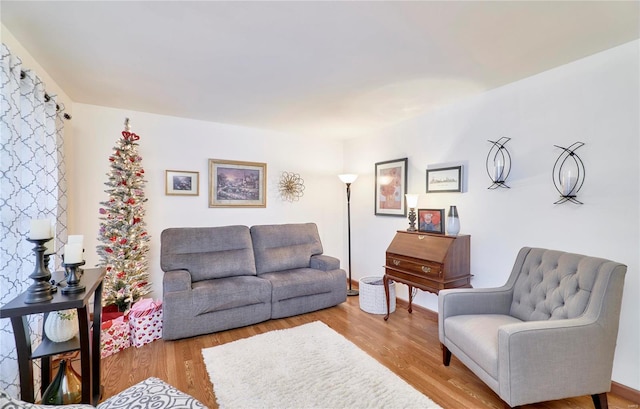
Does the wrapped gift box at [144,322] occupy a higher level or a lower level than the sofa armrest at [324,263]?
lower

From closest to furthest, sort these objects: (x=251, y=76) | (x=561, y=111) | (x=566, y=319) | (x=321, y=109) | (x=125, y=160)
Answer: (x=566, y=319), (x=561, y=111), (x=251, y=76), (x=125, y=160), (x=321, y=109)

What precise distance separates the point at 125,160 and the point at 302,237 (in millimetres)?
2224

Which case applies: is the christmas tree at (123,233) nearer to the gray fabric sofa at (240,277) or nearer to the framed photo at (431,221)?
the gray fabric sofa at (240,277)

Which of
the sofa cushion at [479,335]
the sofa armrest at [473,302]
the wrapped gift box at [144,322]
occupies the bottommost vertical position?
the wrapped gift box at [144,322]

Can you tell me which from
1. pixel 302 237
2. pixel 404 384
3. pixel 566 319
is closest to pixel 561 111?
pixel 566 319

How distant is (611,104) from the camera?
203cm

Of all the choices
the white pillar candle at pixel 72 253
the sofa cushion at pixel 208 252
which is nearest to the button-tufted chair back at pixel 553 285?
the sofa cushion at pixel 208 252

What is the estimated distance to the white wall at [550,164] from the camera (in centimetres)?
196

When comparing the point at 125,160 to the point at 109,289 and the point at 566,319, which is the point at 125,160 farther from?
the point at 566,319

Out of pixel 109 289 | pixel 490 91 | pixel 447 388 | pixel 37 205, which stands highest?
pixel 490 91

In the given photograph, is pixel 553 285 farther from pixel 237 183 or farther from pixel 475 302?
pixel 237 183

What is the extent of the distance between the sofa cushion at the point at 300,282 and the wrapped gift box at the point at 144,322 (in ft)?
3.63

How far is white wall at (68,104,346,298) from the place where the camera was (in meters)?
3.19

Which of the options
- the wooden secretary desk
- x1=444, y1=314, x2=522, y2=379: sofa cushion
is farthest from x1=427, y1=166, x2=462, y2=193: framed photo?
x1=444, y1=314, x2=522, y2=379: sofa cushion
